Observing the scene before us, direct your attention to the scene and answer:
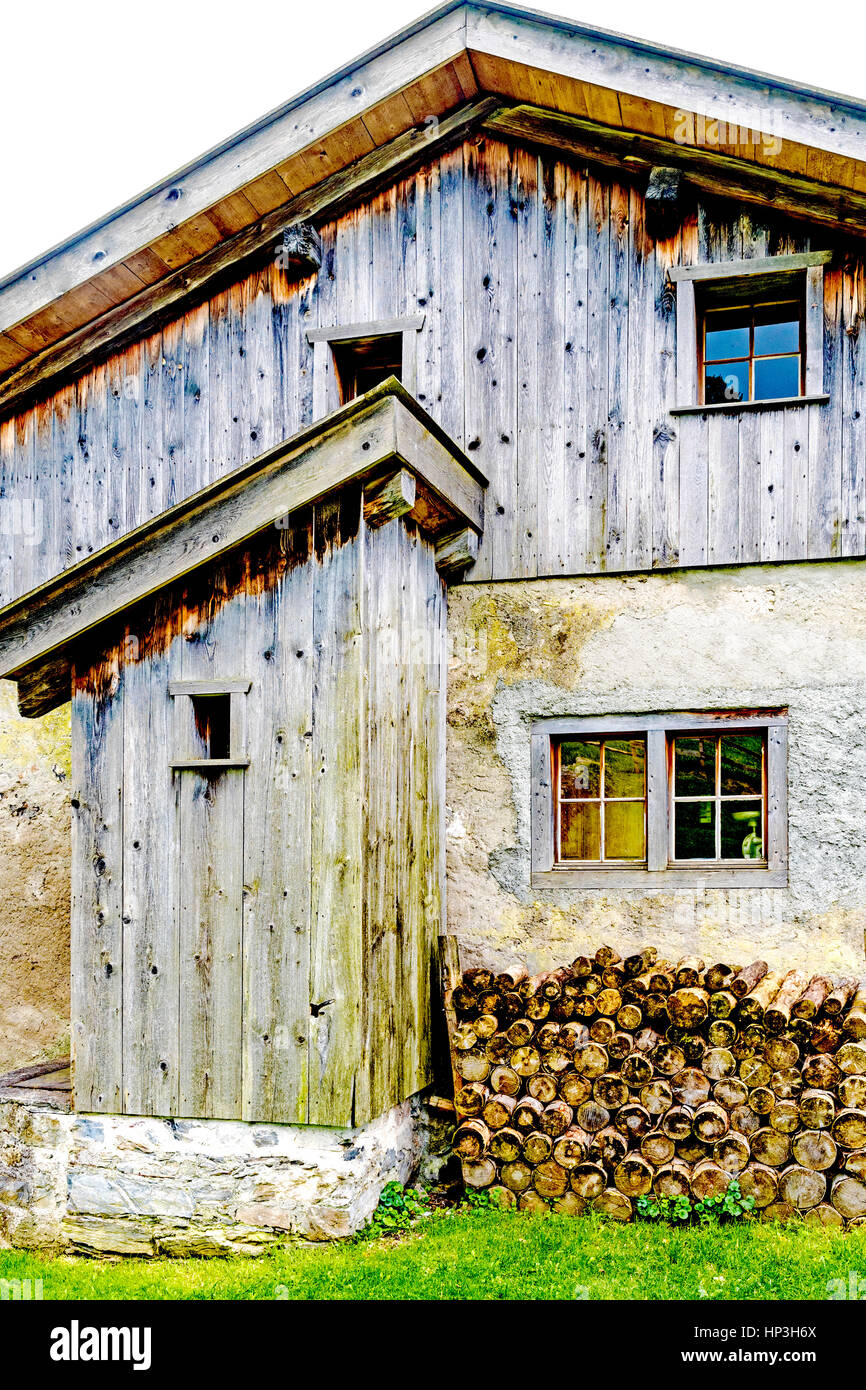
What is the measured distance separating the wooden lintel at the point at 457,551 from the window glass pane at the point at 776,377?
1.92 meters

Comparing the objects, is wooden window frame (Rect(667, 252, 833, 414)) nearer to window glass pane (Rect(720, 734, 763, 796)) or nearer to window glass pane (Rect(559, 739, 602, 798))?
window glass pane (Rect(720, 734, 763, 796))

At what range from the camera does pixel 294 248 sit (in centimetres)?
757

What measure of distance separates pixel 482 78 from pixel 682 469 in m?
2.80

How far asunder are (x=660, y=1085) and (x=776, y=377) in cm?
415

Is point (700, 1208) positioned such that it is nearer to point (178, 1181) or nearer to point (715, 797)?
point (715, 797)

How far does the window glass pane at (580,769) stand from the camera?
7082 mm

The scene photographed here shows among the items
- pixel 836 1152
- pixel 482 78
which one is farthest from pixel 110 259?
pixel 836 1152

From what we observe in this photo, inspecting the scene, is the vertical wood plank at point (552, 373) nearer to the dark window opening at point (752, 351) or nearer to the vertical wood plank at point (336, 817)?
the dark window opening at point (752, 351)

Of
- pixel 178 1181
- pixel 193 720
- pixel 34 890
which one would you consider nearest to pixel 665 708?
pixel 193 720

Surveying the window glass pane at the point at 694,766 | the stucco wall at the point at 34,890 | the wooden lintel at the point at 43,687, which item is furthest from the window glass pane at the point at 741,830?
the stucco wall at the point at 34,890

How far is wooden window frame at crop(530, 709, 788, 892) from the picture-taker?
6.68m

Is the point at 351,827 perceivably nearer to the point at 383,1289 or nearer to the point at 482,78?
the point at 383,1289

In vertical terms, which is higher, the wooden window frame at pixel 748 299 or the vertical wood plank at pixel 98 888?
the wooden window frame at pixel 748 299
